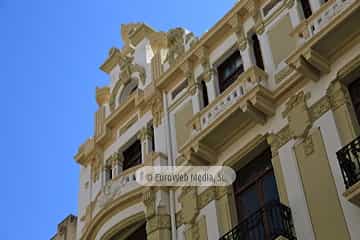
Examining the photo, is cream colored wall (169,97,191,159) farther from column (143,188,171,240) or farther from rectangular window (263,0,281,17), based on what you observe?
rectangular window (263,0,281,17)

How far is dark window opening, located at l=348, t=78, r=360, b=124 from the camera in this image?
50.3 feet

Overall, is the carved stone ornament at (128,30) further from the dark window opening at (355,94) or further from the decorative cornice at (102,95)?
the dark window opening at (355,94)

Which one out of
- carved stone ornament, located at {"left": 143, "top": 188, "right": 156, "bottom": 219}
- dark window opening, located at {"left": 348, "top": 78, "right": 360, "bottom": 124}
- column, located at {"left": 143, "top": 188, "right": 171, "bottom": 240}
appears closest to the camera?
dark window opening, located at {"left": 348, "top": 78, "right": 360, "bottom": 124}

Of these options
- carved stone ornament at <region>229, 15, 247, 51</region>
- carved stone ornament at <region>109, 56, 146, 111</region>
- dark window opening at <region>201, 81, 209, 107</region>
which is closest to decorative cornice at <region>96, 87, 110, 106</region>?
carved stone ornament at <region>109, 56, 146, 111</region>

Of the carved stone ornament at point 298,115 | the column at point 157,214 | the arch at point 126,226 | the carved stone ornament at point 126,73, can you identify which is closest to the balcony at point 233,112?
the carved stone ornament at point 298,115

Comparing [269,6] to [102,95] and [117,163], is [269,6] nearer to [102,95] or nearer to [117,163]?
[117,163]

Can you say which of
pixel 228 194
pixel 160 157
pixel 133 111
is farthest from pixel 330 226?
pixel 133 111

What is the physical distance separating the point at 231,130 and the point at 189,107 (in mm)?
2688

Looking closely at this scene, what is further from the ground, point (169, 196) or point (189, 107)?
point (189, 107)

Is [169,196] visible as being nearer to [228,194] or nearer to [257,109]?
[228,194]

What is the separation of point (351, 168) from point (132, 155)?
8910 millimetres

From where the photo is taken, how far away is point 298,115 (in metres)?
16.2

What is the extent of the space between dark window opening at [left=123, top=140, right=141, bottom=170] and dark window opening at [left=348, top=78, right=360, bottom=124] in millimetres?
7198

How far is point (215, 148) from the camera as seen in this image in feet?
58.3
